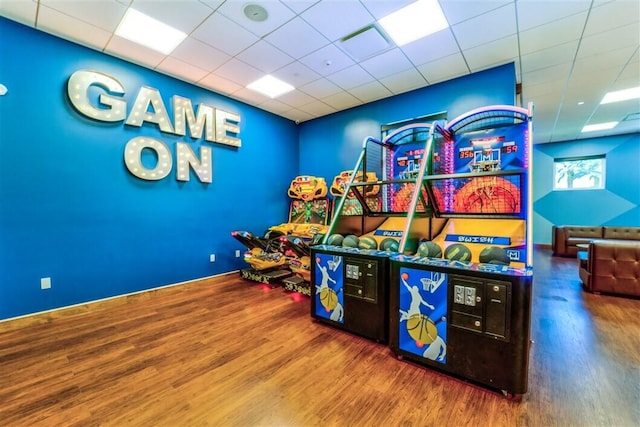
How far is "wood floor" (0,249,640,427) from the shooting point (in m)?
1.57

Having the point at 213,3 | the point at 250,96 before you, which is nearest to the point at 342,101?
the point at 250,96

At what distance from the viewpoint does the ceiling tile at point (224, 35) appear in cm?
282

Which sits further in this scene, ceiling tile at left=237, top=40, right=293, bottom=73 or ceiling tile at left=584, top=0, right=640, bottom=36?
ceiling tile at left=237, top=40, right=293, bottom=73

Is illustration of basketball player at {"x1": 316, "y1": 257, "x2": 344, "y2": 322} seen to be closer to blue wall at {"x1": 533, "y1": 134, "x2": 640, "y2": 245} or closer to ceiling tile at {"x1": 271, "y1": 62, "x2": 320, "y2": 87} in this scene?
ceiling tile at {"x1": 271, "y1": 62, "x2": 320, "y2": 87}

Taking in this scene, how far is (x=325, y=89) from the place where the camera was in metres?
4.45

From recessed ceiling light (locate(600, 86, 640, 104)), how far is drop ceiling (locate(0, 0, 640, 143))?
0.14 m

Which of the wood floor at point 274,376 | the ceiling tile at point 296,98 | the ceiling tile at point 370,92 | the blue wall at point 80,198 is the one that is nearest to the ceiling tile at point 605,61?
the ceiling tile at point 370,92

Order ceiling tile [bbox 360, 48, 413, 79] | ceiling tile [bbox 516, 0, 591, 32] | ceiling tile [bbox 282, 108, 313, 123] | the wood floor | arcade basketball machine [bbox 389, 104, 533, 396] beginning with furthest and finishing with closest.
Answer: ceiling tile [bbox 282, 108, 313, 123], ceiling tile [bbox 360, 48, 413, 79], ceiling tile [bbox 516, 0, 591, 32], arcade basketball machine [bbox 389, 104, 533, 396], the wood floor

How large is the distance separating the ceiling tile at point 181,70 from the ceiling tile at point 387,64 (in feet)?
7.95

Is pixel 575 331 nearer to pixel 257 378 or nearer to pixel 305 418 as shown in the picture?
pixel 305 418

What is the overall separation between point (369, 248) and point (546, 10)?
2969 mm

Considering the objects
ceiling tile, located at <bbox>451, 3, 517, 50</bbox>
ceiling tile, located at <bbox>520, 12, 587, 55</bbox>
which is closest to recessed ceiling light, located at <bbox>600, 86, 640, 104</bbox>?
ceiling tile, located at <bbox>520, 12, 587, 55</bbox>

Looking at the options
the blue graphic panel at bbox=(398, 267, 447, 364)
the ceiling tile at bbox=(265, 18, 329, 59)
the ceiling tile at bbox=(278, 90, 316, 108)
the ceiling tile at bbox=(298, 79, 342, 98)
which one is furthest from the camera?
the ceiling tile at bbox=(278, 90, 316, 108)

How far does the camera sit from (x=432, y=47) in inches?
128
